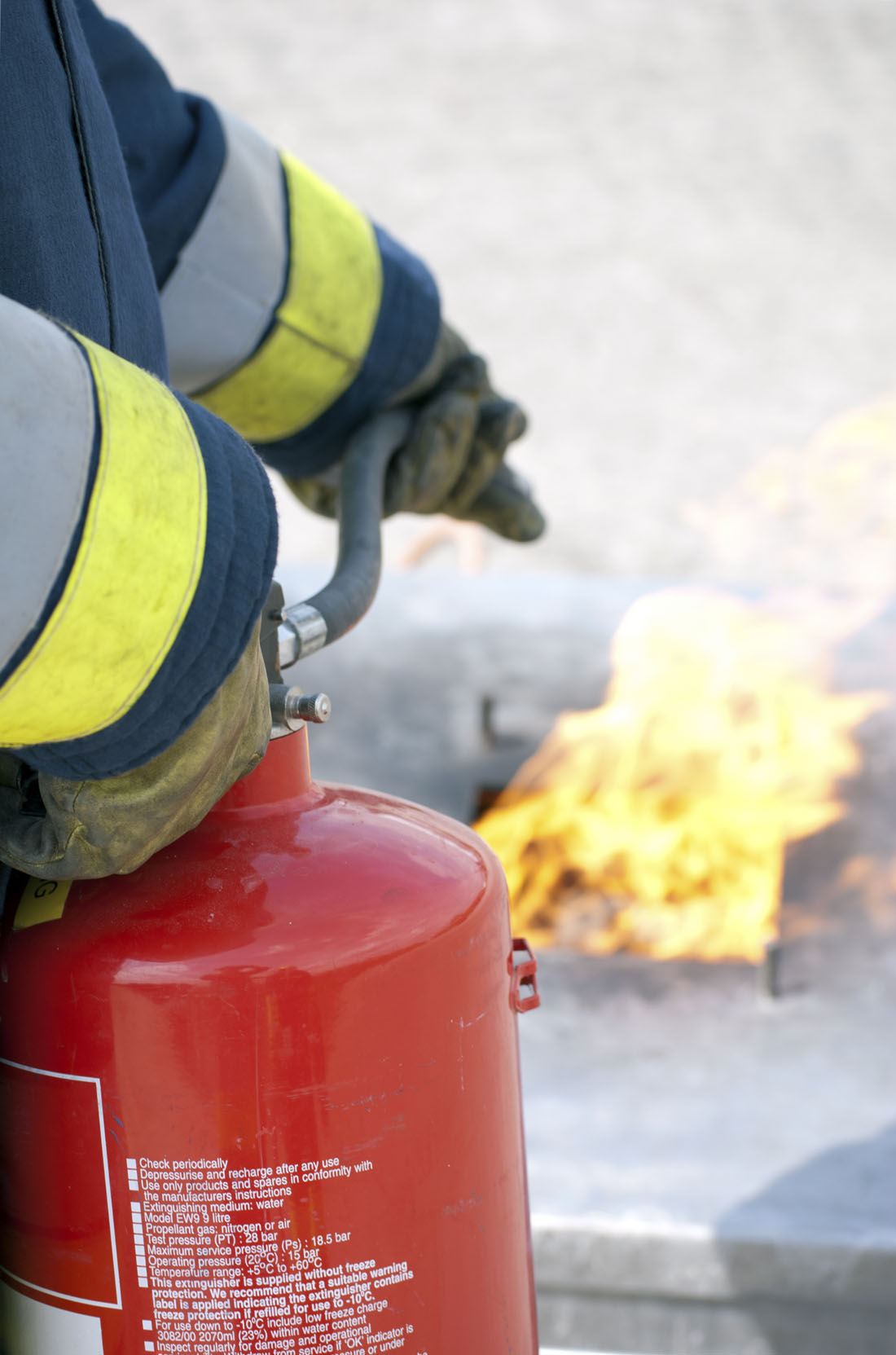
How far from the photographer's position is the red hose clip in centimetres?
83

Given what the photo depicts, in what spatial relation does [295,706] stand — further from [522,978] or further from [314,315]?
[314,315]

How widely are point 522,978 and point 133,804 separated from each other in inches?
13.2

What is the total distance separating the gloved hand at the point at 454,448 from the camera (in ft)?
3.86

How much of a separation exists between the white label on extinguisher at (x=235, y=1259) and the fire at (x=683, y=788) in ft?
3.90

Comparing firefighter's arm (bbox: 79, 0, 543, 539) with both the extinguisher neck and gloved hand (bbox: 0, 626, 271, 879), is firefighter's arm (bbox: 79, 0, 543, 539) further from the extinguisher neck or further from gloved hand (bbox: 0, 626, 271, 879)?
gloved hand (bbox: 0, 626, 271, 879)

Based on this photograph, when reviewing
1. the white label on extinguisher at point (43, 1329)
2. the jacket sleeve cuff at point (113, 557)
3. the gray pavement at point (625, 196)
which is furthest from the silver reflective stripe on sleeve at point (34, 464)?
the gray pavement at point (625, 196)

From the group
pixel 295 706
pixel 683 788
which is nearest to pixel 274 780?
pixel 295 706

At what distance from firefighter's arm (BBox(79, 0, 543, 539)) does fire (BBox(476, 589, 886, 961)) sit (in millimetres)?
847

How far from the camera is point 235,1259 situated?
2.23 feet

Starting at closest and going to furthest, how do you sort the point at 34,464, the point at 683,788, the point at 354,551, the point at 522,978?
the point at 34,464
the point at 522,978
the point at 354,551
the point at 683,788

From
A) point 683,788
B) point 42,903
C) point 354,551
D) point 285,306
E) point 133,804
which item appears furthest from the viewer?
point 683,788

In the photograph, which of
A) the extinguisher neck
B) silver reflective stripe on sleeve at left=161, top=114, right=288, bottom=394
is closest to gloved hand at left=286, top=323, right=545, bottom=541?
silver reflective stripe on sleeve at left=161, top=114, right=288, bottom=394

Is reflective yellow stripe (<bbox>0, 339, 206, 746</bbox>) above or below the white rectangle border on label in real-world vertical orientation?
above

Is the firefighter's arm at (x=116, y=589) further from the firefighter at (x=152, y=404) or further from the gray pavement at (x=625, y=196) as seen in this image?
the gray pavement at (x=625, y=196)
